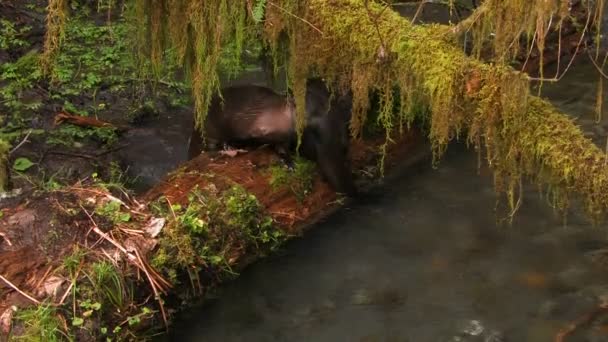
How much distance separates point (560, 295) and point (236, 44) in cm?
271

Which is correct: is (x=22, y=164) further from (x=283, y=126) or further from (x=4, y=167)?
(x=283, y=126)

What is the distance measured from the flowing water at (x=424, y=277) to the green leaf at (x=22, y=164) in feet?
7.78

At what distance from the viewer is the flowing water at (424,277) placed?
537 cm

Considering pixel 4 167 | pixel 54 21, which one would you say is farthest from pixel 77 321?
pixel 4 167

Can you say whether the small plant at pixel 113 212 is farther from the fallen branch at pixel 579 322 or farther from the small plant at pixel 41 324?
the fallen branch at pixel 579 322

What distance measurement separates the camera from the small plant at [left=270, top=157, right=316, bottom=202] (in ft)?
20.2

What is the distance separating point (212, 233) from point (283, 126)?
1.25 metres

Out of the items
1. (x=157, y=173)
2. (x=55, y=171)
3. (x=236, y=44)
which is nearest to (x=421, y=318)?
(x=236, y=44)

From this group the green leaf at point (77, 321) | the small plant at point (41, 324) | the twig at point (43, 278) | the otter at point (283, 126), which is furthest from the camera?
the otter at point (283, 126)

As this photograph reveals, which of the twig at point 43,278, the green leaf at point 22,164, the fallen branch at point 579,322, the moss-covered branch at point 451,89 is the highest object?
the moss-covered branch at point 451,89

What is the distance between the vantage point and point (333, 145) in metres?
6.30

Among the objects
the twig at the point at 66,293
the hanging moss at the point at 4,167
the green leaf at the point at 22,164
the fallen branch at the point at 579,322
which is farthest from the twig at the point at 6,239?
the fallen branch at the point at 579,322

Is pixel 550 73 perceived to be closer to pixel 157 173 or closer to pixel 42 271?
pixel 157 173

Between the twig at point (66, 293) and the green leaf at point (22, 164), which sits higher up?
the green leaf at point (22, 164)
